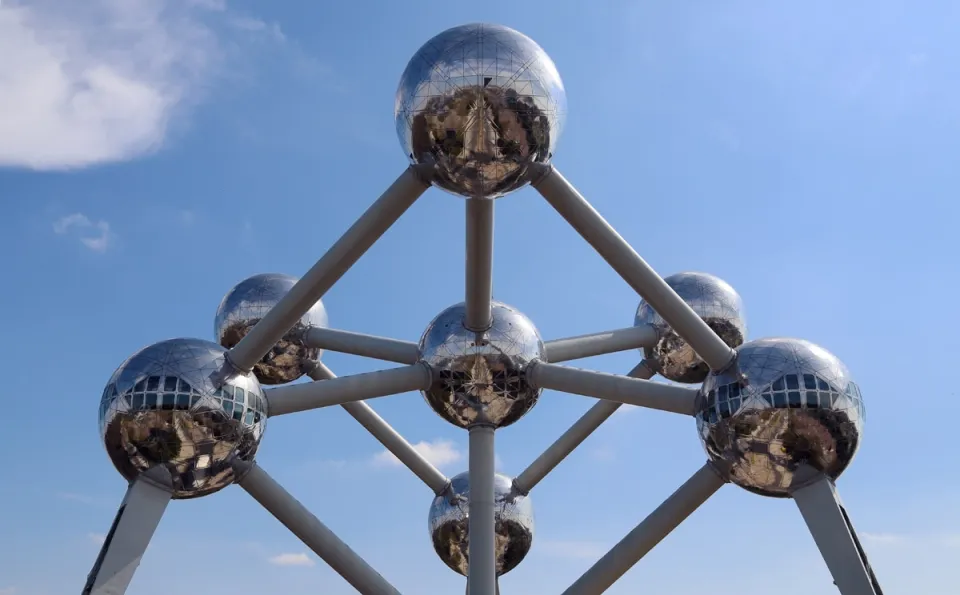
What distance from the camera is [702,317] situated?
44.6 feet

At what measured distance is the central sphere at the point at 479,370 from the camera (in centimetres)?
1130

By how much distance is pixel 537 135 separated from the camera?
27.2 feet

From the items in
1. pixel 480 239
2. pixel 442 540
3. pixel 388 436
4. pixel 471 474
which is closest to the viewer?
pixel 480 239

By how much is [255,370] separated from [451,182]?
6.95 m

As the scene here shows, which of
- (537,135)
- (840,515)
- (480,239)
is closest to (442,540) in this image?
(480,239)

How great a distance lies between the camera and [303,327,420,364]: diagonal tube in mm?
12453

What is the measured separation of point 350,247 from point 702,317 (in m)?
6.70

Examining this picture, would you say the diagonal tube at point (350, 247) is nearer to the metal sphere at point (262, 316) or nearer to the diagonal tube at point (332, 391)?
the diagonal tube at point (332, 391)

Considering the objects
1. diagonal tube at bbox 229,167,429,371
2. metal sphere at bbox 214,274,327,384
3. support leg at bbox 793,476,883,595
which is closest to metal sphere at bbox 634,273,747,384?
support leg at bbox 793,476,883,595

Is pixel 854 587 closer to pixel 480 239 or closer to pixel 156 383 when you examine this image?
pixel 480 239

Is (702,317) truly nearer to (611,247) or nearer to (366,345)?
(366,345)

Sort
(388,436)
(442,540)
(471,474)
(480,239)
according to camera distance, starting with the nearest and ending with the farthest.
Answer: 1. (480,239)
2. (471,474)
3. (388,436)
4. (442,540)

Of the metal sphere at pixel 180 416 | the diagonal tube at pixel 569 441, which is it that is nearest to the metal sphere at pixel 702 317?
the diagonal tube at pixel 569 441

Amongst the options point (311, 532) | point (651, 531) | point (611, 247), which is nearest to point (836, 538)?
point (651, 531)
